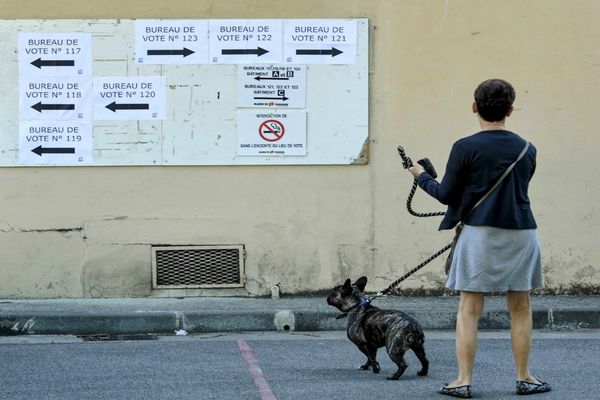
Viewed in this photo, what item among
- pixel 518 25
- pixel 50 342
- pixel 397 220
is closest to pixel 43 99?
pixel 50 342

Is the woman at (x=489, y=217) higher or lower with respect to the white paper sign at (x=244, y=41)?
lower

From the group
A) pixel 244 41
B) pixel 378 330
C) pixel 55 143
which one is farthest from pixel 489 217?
pixel 55 143

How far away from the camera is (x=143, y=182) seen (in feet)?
31.6

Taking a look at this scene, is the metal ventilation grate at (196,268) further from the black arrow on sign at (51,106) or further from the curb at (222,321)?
the black arrow on sign at (51,106)

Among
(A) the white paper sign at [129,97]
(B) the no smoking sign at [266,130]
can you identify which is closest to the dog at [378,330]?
(B) the no smoking sign at [266,130]

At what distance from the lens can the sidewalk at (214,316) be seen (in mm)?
8688

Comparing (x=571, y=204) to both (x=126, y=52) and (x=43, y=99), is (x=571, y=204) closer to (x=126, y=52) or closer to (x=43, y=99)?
→ (x=126, y=52)

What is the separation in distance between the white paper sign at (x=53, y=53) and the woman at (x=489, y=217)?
15.0ft

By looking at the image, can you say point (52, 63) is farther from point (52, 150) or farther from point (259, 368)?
point (259, 368)

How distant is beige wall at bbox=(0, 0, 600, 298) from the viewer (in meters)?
9.60

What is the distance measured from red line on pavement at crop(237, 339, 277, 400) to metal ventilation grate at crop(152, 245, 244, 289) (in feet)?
4.50

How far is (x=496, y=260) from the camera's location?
19.4ft

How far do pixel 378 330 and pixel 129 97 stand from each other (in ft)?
13.1

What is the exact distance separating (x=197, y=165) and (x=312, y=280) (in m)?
1.49
